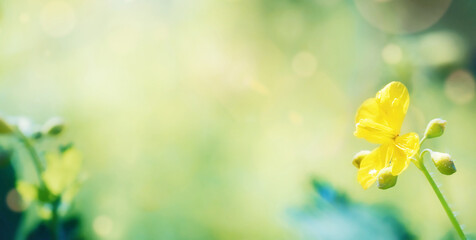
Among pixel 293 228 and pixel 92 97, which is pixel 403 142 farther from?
pixel 92 97

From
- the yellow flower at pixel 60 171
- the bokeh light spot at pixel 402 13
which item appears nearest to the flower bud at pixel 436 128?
the yellow flower at pixel 60 171

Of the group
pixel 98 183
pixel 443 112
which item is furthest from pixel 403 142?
pixel 98 183

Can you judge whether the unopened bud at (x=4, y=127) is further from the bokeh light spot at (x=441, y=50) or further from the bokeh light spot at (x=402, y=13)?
the bokeh light spot at (x=402, y=13)

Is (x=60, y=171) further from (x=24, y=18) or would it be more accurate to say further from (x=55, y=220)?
(x=24, y=18)

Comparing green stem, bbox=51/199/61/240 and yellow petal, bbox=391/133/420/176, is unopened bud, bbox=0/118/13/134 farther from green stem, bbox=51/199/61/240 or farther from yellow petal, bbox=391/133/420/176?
yellow petal, bbox=391/133/420/176

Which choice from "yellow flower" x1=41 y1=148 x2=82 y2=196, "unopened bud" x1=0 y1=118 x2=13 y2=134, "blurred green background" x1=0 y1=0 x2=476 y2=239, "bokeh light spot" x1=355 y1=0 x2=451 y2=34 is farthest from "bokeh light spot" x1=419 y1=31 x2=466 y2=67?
"unopened bud" x1=0 y1=118 x2=13 y2=134

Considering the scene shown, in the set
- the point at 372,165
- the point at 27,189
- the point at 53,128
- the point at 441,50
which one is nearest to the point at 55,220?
the point at 27,189
